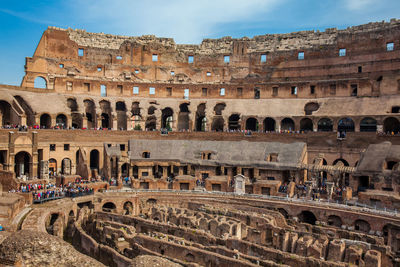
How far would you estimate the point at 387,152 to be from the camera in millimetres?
30250

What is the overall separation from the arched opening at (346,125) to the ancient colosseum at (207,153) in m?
0.16

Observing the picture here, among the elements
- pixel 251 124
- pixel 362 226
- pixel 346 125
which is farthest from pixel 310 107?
pixel 362 226

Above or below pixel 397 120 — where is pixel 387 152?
below

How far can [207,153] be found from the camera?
1442 inches

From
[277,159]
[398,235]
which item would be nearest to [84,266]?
[398,235]

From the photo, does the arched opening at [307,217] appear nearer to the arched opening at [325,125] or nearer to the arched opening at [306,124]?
the arched opening at [325,125]

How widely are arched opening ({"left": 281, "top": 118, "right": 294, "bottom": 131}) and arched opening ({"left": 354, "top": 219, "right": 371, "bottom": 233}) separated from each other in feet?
66.6

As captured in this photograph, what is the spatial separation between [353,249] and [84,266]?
14.8m

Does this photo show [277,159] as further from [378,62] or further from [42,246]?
[42,246]

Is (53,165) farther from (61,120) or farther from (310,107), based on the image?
(310,107)

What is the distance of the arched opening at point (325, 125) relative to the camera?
40000 millimetres

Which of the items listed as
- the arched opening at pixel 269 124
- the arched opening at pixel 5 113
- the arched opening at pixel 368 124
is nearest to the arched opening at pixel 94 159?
the arched opening at pixel 5 113

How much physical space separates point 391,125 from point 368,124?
287cm

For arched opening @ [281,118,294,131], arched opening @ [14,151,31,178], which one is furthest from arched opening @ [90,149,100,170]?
arched opening @ [281,118,294,131]
